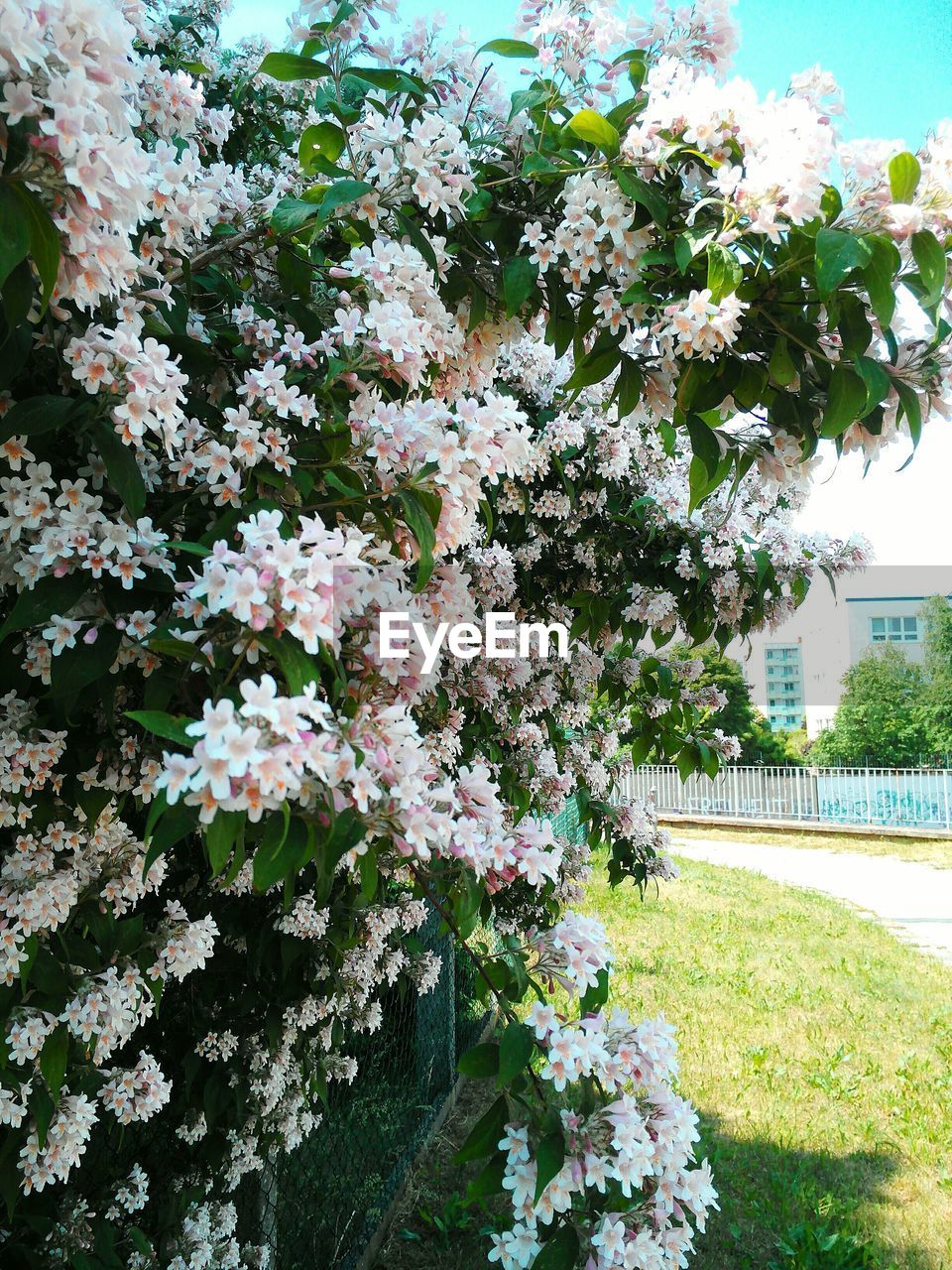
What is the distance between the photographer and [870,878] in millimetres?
11656

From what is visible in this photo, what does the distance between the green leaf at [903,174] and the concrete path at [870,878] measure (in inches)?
296

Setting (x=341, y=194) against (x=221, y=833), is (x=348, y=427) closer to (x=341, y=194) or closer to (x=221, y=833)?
(x=341, y=194)

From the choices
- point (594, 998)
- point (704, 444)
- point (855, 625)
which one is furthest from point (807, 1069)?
point (855, 625)

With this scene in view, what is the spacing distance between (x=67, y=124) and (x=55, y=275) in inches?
4.8

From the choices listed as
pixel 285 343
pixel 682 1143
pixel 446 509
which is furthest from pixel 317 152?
pixel 682 1143

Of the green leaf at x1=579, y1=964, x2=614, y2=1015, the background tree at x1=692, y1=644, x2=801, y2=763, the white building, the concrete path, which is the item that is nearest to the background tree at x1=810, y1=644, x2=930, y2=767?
the background tree at x1=692, y1=644, x2=801, y2=763

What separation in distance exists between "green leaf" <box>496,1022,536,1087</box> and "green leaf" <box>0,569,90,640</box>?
78 cm

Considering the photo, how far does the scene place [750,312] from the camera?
1249 millimetres

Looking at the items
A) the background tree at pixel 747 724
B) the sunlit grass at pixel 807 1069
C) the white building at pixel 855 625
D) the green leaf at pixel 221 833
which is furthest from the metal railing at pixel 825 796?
the white building at pixel 855 625

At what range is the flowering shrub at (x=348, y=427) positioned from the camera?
0.86 m

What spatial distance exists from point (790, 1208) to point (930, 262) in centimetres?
355

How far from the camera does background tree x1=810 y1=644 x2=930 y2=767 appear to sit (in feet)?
78.8

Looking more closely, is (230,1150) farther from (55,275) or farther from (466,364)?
(55,275)

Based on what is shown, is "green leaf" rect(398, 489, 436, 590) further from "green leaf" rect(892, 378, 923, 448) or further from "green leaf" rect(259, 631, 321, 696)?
"green leaf" rect(892, 378, 923, 448)
